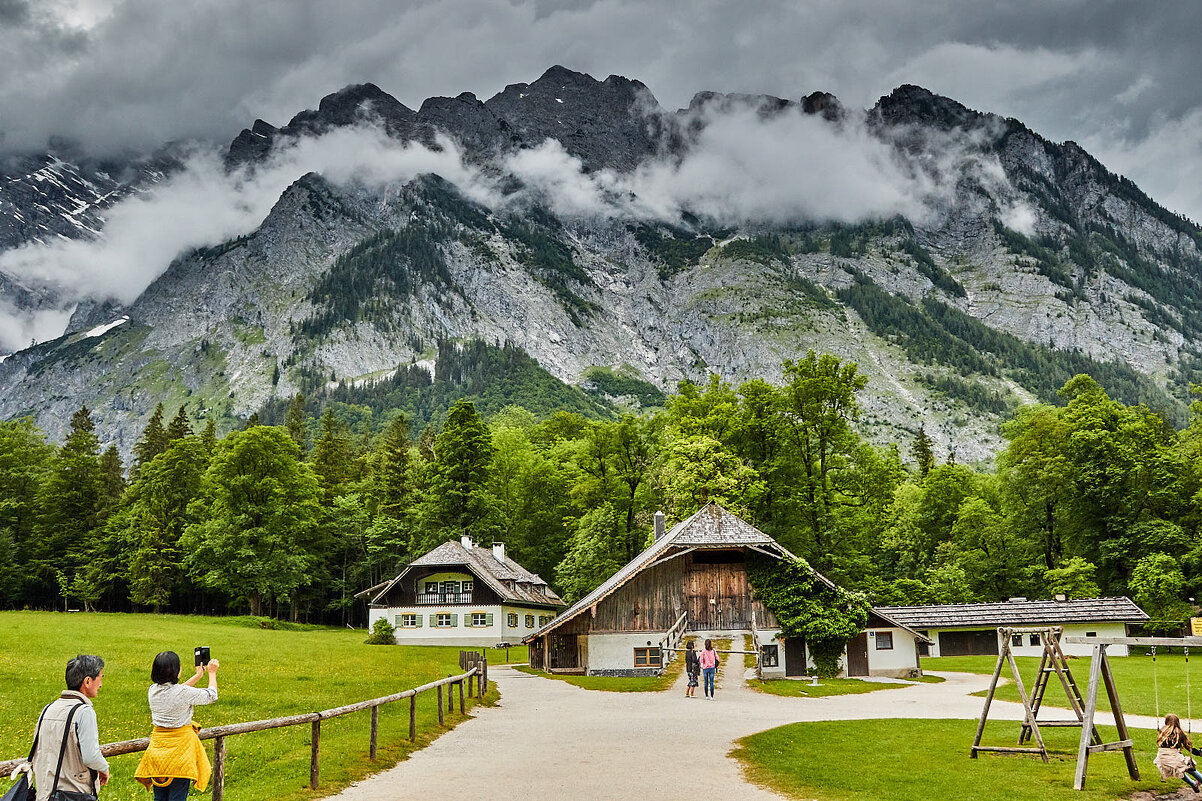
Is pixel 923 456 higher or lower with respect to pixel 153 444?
higher

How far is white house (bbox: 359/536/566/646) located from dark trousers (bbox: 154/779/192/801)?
2234 inches

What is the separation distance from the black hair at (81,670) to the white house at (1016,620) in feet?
162

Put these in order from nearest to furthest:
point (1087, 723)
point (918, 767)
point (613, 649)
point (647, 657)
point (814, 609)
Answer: point (1087, 723)
point (918, 767)
point (814, 609)
point (647, 657)
point (613, 649)

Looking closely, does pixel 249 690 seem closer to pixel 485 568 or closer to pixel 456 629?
pixel 485 568

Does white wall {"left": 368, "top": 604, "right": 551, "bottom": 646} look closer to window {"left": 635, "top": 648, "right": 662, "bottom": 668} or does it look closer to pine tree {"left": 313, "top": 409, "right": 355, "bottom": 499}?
window {"left": 635, "top": 648, "right": 662, "bottom": 668}

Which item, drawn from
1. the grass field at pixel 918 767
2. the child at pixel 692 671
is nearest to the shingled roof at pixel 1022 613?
the child at pixel 692 671

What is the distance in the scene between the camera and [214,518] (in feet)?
225

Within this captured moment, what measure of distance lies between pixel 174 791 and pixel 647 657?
119 feet

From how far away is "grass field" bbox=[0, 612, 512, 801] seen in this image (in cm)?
1546

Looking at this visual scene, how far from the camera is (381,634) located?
60781 mm

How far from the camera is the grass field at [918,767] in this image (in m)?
14.6

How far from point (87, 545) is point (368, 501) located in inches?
945

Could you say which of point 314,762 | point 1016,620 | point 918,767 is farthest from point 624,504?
point 314,762

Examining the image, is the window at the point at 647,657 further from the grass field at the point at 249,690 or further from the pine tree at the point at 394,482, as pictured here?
the pine tree at the point at 394,482
